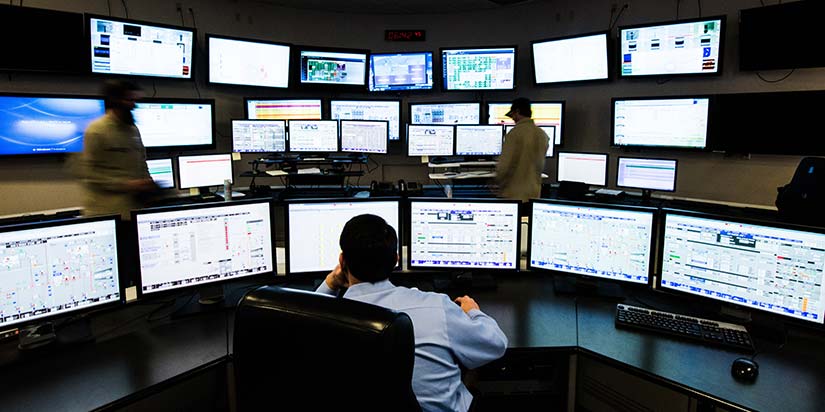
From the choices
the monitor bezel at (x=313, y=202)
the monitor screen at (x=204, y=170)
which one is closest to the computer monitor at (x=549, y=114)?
the monitor screen at (x=204, y=170)

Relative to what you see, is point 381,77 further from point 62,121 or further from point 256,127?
point 62,121

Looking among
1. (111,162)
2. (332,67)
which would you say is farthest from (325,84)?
(111,162)

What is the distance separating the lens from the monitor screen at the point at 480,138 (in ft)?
15.2

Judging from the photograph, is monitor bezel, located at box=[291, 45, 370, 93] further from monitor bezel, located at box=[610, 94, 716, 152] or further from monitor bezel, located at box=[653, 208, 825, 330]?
monitor bezel, located at box=[653, 208, 825, 330]

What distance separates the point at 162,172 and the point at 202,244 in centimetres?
257

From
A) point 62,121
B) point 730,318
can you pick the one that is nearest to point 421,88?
point 62,121

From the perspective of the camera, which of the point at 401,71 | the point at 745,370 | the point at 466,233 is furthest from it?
the point at 401,71

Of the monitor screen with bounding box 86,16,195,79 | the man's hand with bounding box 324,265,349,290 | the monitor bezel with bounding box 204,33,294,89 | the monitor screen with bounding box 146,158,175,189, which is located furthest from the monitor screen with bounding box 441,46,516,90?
the man's hand with bounding box 324,265,349,290

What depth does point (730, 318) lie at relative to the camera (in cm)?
167

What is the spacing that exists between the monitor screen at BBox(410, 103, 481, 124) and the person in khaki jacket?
4.47ft

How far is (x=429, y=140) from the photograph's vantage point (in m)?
4.74

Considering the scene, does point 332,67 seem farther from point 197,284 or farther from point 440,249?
point 197,284

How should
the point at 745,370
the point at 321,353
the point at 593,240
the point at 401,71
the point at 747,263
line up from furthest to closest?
the point at 401,71 < the point at 593,240 < the point at 747,263 < the point at 745,370 < the point at 321,353

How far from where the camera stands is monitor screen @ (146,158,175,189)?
392 cm
